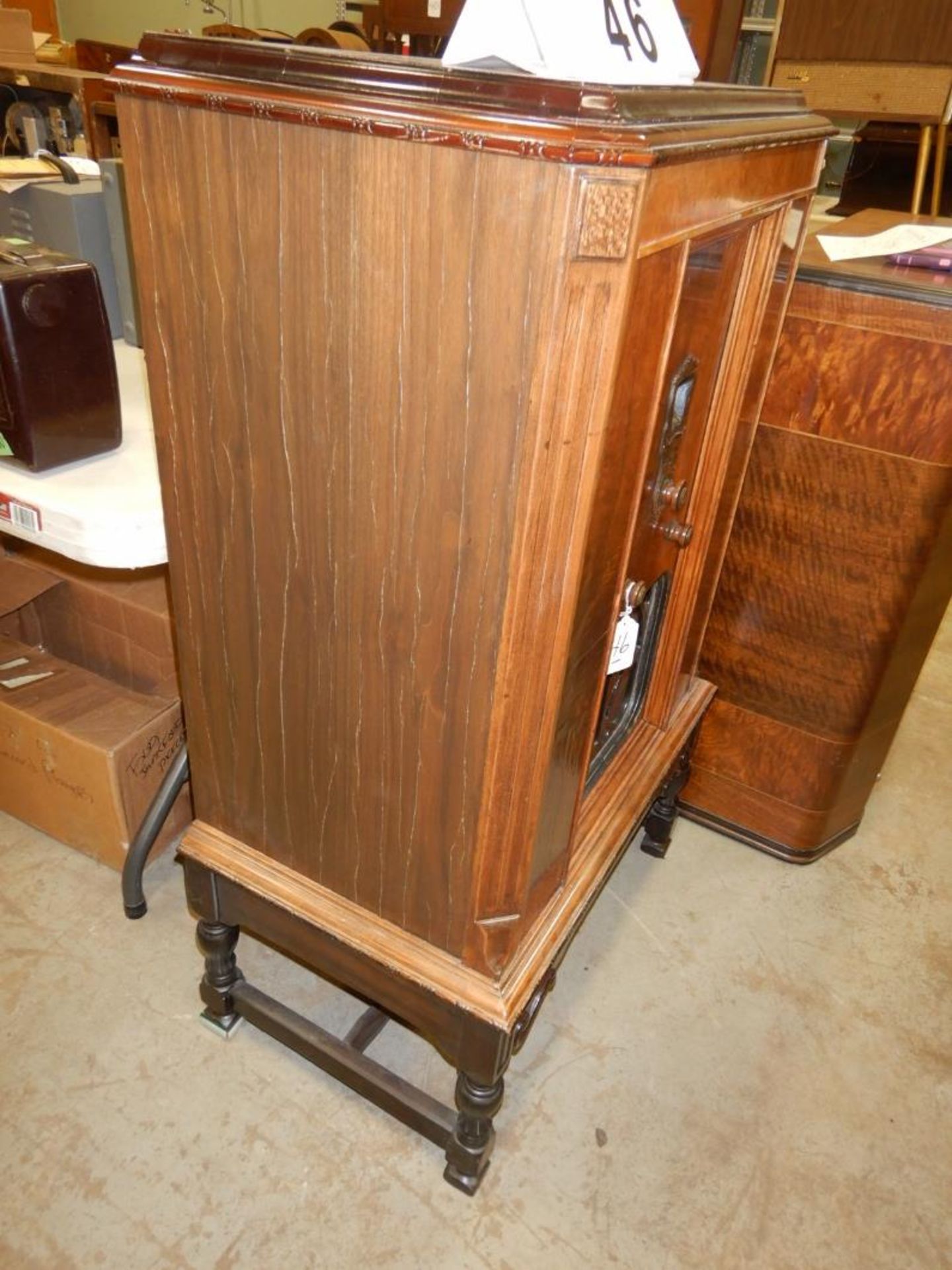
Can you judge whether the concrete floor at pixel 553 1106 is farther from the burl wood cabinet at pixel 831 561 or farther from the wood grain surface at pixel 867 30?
the wood grain surface at pixel 867 30

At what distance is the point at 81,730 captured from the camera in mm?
1465

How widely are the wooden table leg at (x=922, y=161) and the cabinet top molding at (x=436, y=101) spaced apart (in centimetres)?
255

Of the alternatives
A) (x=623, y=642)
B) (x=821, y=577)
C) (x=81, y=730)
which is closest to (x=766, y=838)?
(x=821, y=577)

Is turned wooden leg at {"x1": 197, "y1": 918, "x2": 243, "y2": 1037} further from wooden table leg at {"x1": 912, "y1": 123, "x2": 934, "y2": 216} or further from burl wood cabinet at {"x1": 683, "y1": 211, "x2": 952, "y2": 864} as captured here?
wooden table leg at {"x1": 912, "y1": 123, "x2": 934, "y2": 216}

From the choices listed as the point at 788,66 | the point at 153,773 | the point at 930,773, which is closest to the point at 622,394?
the point at 153,773

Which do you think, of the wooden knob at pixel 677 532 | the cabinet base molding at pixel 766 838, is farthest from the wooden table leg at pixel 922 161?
the wooden knob at pixel 677 532

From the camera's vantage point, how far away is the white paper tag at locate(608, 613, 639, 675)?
3.42 feet

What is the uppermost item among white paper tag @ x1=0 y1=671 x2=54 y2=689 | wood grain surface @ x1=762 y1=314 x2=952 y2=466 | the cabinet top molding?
the cabinet top molding

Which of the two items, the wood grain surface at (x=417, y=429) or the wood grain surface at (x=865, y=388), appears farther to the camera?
the wood grain surface at (x=865, y=388)

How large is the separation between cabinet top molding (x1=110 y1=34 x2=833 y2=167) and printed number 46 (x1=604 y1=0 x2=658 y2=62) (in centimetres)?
5

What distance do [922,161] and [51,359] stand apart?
2798 mm

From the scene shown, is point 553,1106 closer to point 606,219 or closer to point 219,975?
point 219,975

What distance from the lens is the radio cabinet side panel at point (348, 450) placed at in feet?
2.02

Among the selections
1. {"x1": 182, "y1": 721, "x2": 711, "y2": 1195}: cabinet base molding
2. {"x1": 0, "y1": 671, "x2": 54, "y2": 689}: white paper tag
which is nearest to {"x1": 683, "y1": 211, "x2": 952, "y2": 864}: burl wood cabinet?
{"x1": 182, "y1": 721, "x2": 711, "y2": 1195}: cabinet base molding
